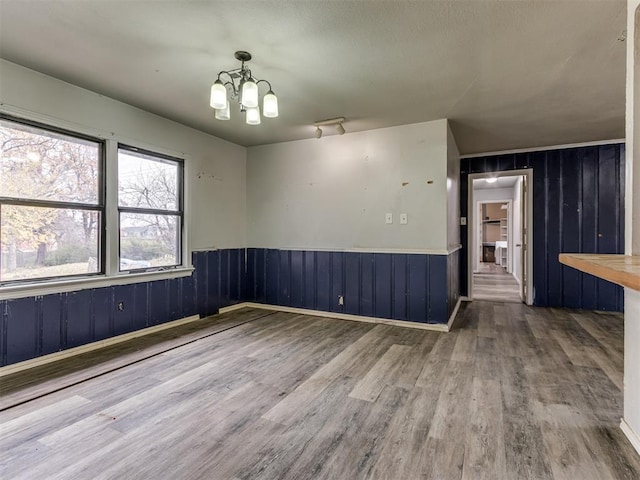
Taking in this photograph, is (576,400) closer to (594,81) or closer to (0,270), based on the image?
(594,81)

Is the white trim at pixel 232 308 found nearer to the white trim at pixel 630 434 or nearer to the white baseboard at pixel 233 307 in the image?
the white baseboard at pixel 233 307

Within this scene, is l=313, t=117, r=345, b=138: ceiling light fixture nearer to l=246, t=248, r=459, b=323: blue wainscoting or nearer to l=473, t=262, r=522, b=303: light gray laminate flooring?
l=246, t=248, r=459, b=323: blue wainscoting

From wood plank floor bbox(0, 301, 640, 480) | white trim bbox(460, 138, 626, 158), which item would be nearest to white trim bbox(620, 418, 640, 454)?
wood plank floor bbox(0, 301, 640, 480)

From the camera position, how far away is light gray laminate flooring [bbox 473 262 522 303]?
575 centimetres

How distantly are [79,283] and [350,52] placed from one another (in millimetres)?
3105

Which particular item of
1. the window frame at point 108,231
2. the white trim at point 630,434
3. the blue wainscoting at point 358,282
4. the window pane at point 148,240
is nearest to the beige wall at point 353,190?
the blue wainscoting at point 358,282

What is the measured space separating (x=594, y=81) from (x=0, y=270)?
17.1 ft

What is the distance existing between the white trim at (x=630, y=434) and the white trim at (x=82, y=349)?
13.3 ft

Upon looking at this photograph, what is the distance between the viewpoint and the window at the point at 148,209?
3484 millimetres

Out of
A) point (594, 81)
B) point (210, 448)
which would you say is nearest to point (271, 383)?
point (210, 448)

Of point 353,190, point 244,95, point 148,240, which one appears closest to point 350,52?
point 244,95

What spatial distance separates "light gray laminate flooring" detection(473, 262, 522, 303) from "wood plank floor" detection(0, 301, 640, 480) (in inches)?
89.6

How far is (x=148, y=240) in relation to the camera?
12.3ft

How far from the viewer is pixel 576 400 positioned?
2.18 meters
